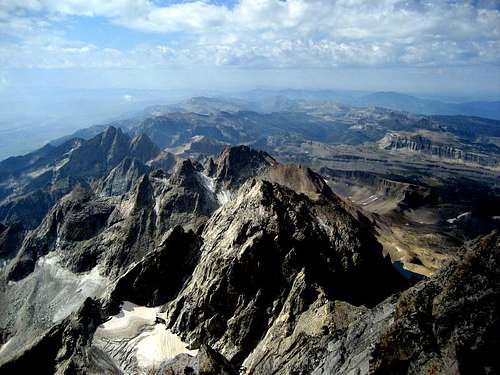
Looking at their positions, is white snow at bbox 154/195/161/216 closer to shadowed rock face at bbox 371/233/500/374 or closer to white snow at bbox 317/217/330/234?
white snow at bbox 317/217/330/234

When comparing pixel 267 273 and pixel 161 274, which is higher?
pixel 267 273

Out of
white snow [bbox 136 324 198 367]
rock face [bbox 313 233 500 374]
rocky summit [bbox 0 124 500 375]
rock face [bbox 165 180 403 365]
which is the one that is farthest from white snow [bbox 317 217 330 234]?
rock face [bbox 313 233 500 374]

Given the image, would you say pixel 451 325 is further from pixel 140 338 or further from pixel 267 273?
pixel 140 338

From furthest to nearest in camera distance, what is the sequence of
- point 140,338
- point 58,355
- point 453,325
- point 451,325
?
1. point 140,338
2. point 58,355
3. point 451,325
4. point 453,325

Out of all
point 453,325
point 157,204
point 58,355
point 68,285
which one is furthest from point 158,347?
point 157,204

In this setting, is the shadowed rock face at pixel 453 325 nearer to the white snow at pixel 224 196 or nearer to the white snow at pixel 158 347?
the white snow at pixel 158 347

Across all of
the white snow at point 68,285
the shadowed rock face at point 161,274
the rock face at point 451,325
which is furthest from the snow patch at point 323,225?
the white snow at point 68,285
